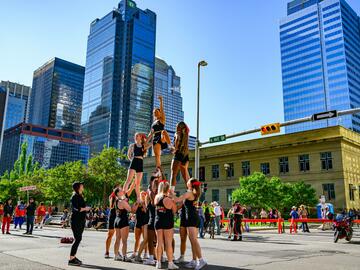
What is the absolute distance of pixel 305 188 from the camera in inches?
1609

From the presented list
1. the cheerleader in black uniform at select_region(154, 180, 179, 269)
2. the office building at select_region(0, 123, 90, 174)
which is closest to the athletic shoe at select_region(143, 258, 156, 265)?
the cheerleader in black uniform at select_region(154, 180, 179, 269)

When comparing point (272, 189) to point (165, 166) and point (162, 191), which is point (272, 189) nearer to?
point (165, 166)

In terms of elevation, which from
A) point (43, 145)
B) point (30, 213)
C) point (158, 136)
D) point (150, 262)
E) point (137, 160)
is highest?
point (43, 145)

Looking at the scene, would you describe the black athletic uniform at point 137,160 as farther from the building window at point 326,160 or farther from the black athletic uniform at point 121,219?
the building window at point 326,160

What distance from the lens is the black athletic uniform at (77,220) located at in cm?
874

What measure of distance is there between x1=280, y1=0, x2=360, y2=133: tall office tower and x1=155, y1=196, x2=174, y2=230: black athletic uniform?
129302 millimetres

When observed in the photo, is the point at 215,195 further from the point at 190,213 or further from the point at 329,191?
the point at 190,213

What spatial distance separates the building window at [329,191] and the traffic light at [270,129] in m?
28.6

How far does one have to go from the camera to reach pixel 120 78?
527ft

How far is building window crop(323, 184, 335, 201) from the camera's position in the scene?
140 feet

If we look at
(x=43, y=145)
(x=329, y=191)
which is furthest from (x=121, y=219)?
(x=43, y=145)

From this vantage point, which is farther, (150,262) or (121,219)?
(121,219)

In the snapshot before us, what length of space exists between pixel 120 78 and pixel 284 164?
4898 inches

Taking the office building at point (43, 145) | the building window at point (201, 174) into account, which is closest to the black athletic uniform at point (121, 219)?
the building window at point (201, 174)
